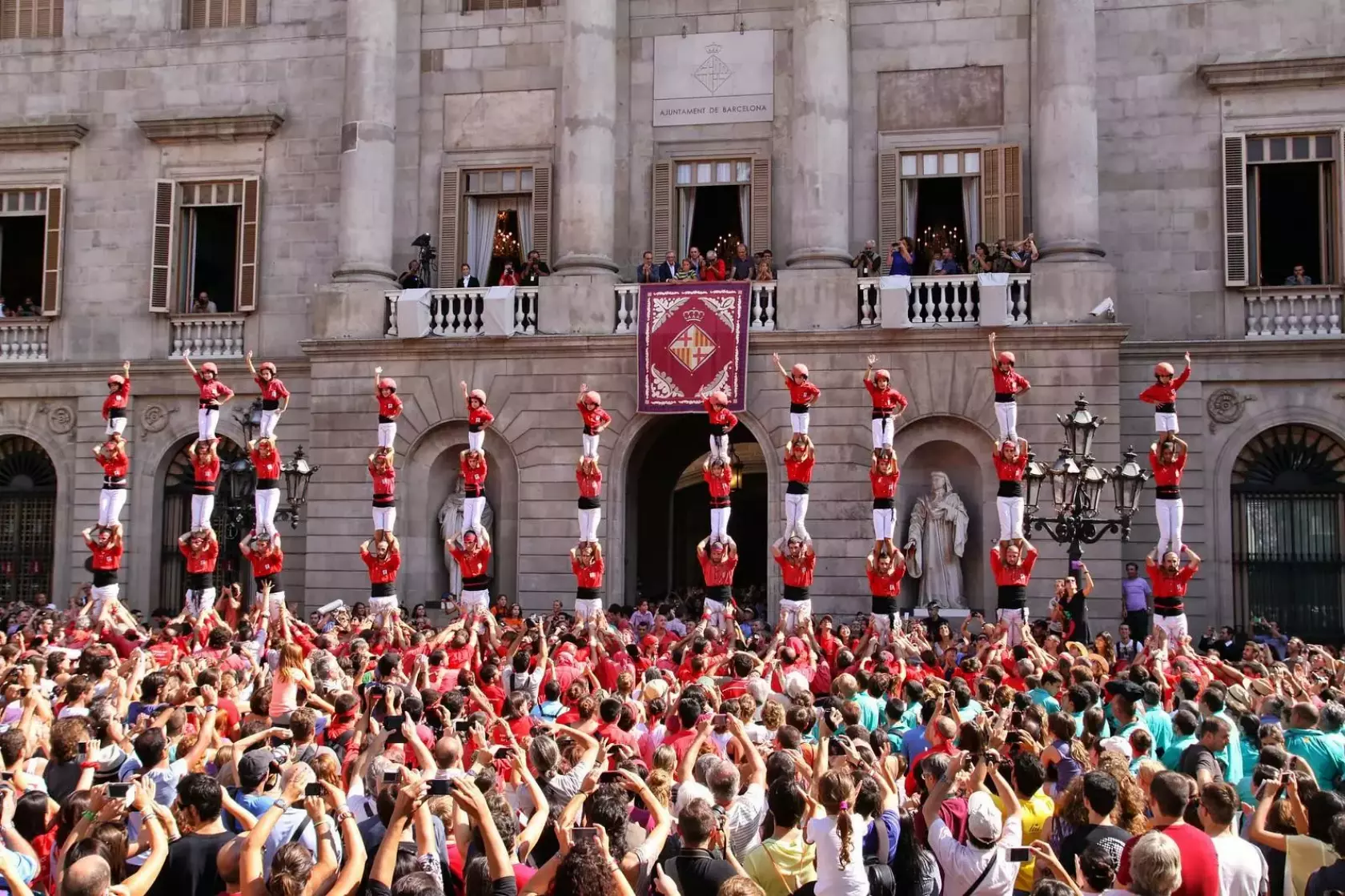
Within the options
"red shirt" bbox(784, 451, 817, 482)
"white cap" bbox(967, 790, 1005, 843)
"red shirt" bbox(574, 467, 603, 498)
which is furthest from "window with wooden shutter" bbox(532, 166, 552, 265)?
"white cap" bbox(967, 790, 1005, 843)

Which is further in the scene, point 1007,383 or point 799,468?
point 799,468

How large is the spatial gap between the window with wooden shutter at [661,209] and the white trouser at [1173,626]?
12451 millimetres

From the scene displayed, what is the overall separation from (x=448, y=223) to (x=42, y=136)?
8.82m

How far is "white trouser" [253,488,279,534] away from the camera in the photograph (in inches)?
792

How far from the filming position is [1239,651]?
22047mm

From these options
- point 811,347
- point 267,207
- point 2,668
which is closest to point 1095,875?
point 2,668

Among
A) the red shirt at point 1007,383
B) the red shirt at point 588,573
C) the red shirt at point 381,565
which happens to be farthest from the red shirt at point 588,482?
the red shirt at point 1007,383

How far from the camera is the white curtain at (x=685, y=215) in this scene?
89.6ft

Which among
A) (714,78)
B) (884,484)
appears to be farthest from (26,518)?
(884,484)

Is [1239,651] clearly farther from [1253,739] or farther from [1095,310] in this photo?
[1253,739]

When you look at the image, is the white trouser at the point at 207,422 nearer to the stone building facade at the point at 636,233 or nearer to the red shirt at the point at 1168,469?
the stone building facade at the point at 636,233

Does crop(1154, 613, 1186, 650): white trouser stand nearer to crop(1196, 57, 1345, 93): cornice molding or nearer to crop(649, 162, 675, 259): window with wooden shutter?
crop(1196, 57, 1345, 93): cornice molding

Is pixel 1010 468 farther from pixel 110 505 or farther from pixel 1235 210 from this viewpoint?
pixel 110 505

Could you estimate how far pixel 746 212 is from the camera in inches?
1070
